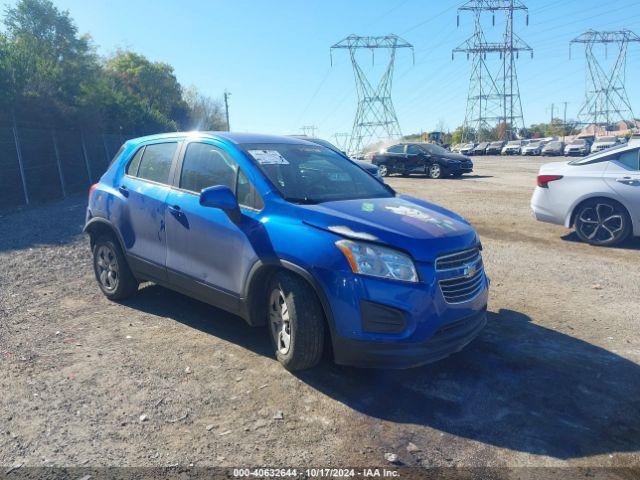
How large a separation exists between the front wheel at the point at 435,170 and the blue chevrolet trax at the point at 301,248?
16216 mm

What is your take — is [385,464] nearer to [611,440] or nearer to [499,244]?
[611,440]

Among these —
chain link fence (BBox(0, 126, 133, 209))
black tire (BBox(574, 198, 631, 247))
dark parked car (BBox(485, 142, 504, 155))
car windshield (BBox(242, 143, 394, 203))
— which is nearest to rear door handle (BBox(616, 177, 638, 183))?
black tire (BBox(574, 198, 631, 247))

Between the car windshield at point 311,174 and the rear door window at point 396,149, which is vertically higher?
the car windshield at point 311,174

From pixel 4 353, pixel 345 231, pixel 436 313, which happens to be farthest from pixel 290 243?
pixel 4 353

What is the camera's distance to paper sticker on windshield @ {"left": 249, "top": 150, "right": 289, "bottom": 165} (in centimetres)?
426

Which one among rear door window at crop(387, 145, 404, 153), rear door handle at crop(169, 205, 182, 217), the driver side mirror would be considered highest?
the driver side mirror

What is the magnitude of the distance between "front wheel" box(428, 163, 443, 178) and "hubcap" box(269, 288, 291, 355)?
58.2 ft

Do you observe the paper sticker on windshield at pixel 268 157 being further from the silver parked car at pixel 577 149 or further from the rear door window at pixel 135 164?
the silver parked car at pixel 577 149

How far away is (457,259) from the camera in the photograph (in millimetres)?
3637

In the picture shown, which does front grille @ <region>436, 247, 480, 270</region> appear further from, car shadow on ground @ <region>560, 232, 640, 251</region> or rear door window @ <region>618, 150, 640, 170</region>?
rear door window @ <region>618, 150, 640, 170</region>

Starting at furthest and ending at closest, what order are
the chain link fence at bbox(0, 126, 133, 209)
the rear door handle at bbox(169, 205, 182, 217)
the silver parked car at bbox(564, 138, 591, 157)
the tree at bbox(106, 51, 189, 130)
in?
the tree at bbox(106, 51, 189, 130) → the silver parked car at bbox(564, 138, 591, 157) → the chain link fence at bbox(0, 126, 133, 209) → the rear door handle at bbox(169, 205, 182, 217)

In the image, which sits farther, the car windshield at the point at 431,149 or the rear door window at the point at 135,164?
the car windshield at the point at 431,149

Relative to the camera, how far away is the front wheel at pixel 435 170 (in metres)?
20.6

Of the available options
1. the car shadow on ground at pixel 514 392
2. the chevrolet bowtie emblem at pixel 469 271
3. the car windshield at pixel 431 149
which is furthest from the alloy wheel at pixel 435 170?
the chevrolet bowtie emblem at pixel 469 271
